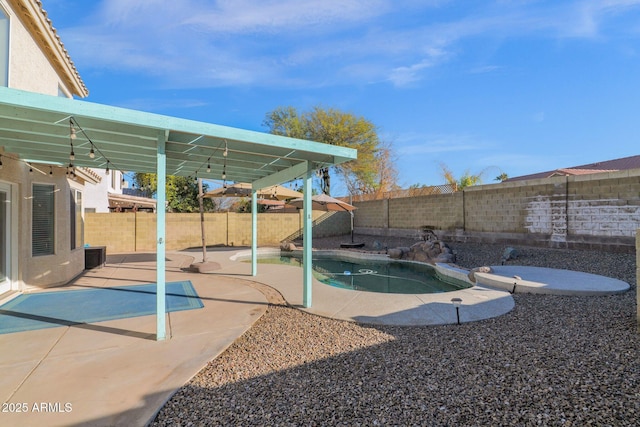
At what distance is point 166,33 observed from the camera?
1027 cm

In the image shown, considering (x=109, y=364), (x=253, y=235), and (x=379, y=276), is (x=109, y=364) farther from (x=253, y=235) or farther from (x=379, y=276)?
(x=379, y=276)

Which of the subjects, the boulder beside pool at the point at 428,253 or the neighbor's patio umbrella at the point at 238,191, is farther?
the neighbor's patio umbrella at the point at 238,191

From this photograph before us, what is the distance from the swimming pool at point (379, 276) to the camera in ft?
27.0

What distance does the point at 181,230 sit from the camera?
1491 centimetres

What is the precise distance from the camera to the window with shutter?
659 centimetres

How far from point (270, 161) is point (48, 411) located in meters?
4.56

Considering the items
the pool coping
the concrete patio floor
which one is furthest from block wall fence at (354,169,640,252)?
the concrete patio floor

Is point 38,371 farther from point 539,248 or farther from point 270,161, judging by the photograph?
point 539,248

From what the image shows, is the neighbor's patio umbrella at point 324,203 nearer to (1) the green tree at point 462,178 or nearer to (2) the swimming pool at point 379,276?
(2) the swimming pool at point 379,276

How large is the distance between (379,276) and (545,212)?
6241mm

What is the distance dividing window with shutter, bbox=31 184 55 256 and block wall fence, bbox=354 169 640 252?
14.0 m

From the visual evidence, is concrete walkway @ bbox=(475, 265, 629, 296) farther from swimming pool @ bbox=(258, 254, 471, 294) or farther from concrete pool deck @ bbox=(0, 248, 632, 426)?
swimming pool @ bbox=(258, 254, 471, 294)

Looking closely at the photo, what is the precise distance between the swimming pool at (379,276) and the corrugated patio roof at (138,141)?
3902 millimetres

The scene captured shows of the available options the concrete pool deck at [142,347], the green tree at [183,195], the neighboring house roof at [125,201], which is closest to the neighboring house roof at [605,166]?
the concrete pool deck at [142,347]
